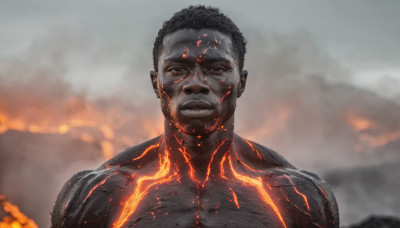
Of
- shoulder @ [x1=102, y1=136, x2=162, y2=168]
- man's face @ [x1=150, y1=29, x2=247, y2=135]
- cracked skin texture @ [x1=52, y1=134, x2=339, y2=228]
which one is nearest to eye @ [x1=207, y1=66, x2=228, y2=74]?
man's face @ [x1=150, y1=29, x2=247, y2=135]

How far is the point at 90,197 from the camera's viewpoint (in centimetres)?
407

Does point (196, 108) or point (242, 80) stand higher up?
point (242, 80)

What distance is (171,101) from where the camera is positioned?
400 cm

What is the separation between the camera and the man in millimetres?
3912

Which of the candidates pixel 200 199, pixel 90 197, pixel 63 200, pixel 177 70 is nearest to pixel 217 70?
pixel 177 70

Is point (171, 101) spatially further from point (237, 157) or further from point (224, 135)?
point (237, 157)

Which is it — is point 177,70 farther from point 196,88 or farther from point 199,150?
point 199,150

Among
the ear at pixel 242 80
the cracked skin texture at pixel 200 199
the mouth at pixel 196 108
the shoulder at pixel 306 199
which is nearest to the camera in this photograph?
the mouth at pixel 196 108

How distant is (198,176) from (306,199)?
3.05 ft

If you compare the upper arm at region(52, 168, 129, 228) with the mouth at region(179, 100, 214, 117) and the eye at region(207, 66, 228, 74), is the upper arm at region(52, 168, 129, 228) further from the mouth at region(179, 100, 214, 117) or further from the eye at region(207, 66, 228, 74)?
the eye at region(207, 66, 228, 74)

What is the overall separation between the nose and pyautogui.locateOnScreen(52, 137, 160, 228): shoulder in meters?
1.05

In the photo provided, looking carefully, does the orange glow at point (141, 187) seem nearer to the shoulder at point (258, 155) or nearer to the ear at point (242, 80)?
the shoulder at point (258, 155)

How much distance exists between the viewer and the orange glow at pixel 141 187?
4035mm

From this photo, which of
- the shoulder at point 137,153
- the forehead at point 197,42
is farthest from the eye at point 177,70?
the shoulder at point 137,153
